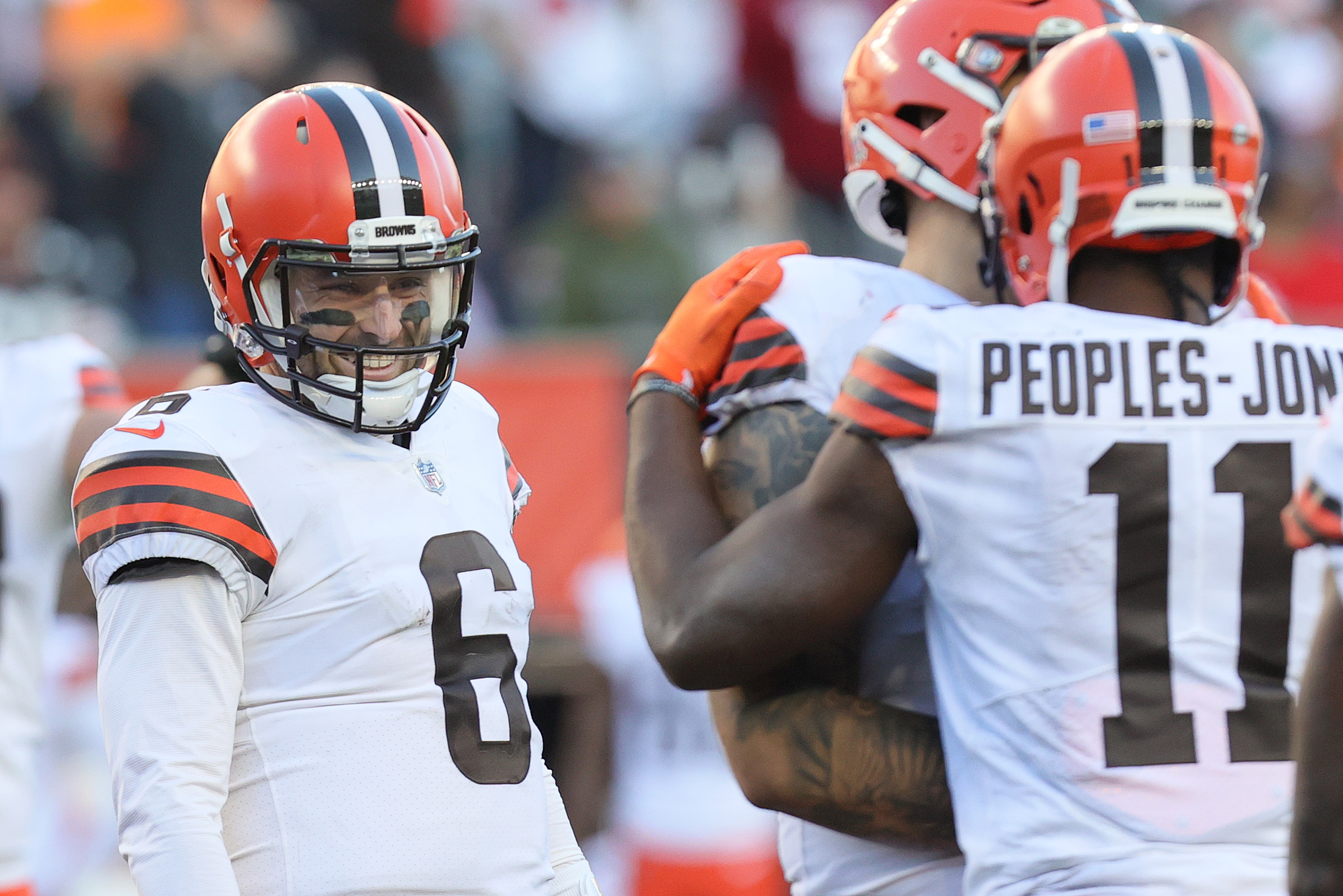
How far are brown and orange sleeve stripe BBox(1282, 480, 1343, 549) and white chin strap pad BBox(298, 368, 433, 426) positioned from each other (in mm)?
1150

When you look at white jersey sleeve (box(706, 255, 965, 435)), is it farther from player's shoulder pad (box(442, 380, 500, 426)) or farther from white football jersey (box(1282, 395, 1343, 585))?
white football jersey (box(1282, 395, 1343, 585))

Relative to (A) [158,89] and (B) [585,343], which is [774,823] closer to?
(B) [585,343]

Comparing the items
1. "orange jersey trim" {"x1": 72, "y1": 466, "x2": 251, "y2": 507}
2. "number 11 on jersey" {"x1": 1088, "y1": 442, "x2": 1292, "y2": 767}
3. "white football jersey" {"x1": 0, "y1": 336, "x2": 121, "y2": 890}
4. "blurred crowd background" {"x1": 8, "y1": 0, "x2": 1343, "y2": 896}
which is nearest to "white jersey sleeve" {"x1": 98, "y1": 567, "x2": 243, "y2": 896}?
"orange jersey trim" {"x1": 72, "y1": 466, "x2": 251, "y2": 507}

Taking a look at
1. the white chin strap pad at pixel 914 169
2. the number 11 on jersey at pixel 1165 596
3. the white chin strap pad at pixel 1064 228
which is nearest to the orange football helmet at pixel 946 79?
the white chin strap pad at pixel 914 169

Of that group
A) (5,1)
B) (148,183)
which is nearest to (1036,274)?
(148,183)

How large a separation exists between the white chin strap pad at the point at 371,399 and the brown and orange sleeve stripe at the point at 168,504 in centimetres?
20

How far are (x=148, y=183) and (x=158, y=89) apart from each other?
38 cm

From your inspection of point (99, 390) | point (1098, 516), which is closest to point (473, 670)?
point (1098, 516)

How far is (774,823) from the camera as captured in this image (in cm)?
571

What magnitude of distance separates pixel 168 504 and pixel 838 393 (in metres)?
0.94

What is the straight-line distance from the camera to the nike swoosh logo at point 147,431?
2084mm

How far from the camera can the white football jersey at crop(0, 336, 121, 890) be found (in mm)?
3393

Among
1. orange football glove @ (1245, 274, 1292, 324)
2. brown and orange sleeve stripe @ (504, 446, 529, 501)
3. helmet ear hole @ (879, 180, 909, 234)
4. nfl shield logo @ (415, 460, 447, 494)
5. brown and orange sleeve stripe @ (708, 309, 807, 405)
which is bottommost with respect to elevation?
brown and orange sleeve stripe @ (504, 446, 529, 501)

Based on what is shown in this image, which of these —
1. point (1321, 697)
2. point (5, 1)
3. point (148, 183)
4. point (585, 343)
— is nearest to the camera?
point (1321, 697)
